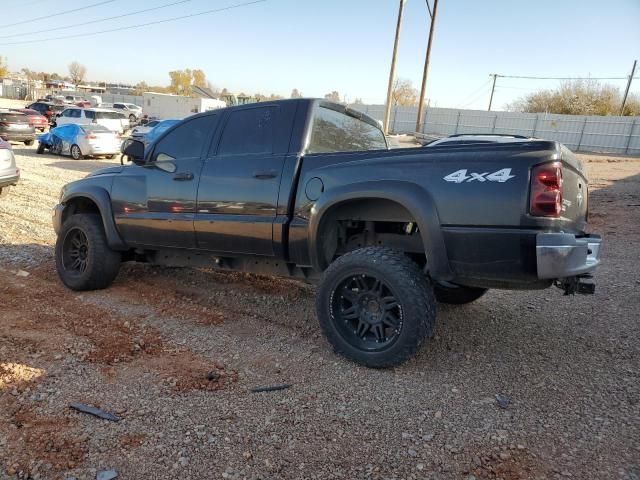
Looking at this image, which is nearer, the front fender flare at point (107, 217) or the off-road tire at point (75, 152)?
the front fender flare at point (107, 217)

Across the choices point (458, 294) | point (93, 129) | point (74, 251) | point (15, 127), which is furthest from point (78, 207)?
point (15, 127)

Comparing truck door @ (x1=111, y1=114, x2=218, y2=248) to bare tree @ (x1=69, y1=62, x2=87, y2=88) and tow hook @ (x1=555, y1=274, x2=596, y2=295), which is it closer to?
tow hook @ (x1=555, y1=274, x2=596, y2=295)

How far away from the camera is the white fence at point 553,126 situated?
34531 millimetres

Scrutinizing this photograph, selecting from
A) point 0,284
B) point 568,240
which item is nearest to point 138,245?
point 0,284

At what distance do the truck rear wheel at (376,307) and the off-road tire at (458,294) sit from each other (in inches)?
40.7

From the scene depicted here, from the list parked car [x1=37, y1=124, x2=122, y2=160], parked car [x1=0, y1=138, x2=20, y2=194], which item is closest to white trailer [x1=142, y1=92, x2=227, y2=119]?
parked car [x1=37, y1=124, x2=122, y2=160]

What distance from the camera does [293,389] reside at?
3.20 m

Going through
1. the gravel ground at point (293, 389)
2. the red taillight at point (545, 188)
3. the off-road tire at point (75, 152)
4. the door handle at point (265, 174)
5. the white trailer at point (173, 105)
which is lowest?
the gravel ground at point (293, 389)

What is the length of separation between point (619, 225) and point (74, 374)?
948 centimetres

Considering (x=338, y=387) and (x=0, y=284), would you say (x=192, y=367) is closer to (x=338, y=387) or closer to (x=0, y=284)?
(x=338, y=387)

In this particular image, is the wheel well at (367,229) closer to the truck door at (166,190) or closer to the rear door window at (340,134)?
the rear door window at (340,134)

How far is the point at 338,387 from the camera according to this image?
10.6ft

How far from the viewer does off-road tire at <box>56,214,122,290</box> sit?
4.97 metres

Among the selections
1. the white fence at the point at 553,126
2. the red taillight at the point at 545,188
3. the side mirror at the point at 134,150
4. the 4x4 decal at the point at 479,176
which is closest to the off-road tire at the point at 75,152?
the side mirror at the point at 134,150
